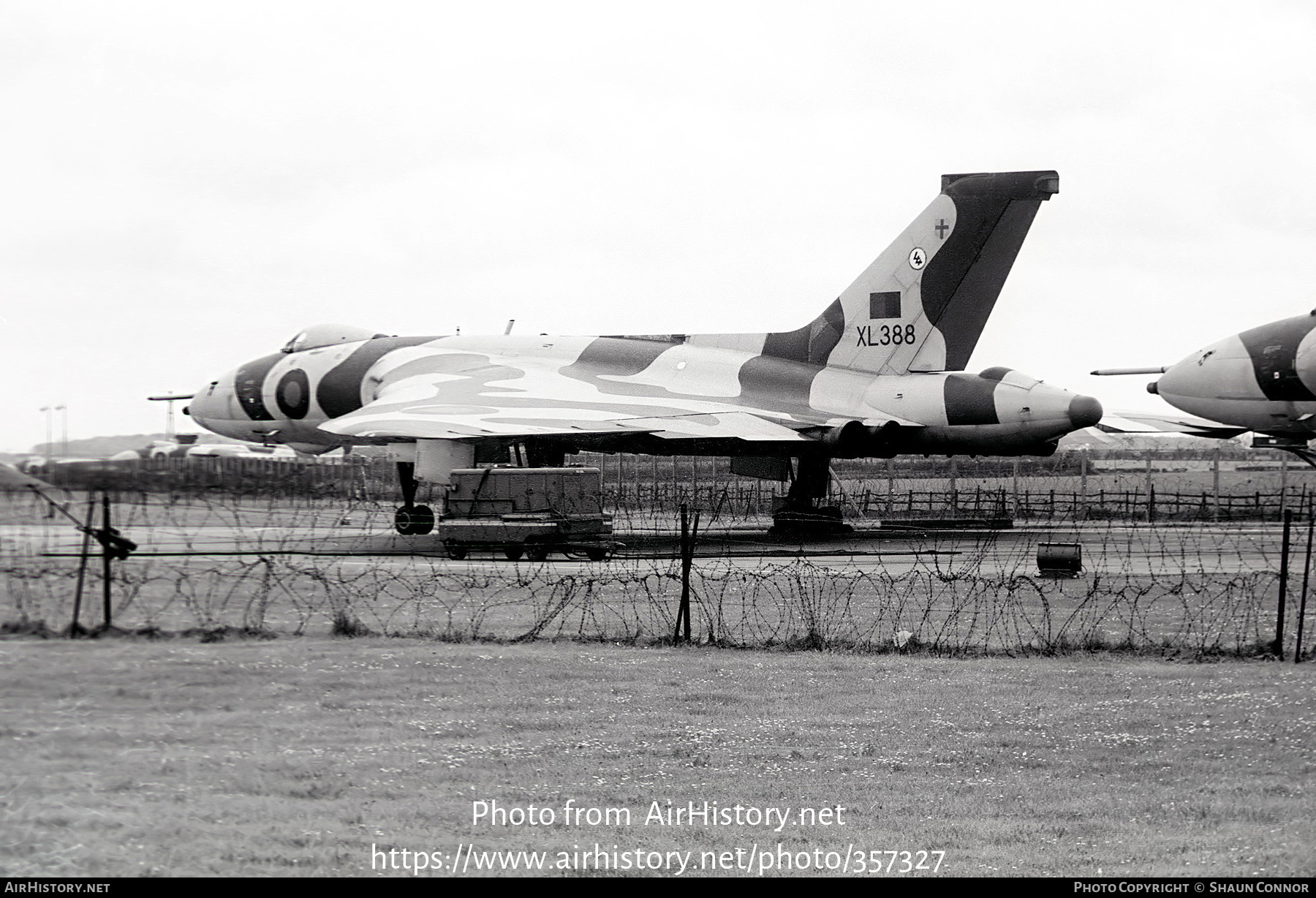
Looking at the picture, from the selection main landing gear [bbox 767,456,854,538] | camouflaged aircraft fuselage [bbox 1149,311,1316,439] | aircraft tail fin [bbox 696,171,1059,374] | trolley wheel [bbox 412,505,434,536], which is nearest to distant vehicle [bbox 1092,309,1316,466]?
camouflaged aircraft fuselage [bbox 1149,311,1316,439]

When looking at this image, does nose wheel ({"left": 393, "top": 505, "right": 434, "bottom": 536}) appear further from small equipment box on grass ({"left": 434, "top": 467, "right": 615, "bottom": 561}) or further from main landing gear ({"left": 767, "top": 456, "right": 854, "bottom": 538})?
main landing gear ({"left": 767, "top": 456, "right": 854, "bottom": 538})

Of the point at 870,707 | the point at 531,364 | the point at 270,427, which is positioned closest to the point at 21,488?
the point at 870,707

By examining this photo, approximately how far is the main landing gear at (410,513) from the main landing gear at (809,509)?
6.89m

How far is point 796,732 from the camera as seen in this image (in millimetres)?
7648

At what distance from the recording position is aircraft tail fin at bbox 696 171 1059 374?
86.4ft

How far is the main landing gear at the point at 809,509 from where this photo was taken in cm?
2627

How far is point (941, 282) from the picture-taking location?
2667 cm

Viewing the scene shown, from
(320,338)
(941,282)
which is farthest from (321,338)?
(941,282)

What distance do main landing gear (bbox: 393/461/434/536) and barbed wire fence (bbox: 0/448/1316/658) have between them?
98 centimetres

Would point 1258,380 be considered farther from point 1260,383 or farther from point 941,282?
point 941,282

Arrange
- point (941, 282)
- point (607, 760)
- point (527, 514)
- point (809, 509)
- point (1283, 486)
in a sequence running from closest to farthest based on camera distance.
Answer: point (607, 760)
point (527, 514)
point (941, 282)
point (809, 509)
point (1283, 486)

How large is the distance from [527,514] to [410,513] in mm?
4887

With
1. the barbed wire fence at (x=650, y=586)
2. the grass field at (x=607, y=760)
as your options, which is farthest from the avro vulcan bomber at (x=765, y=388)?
the grass field at (x=607, y=760)
